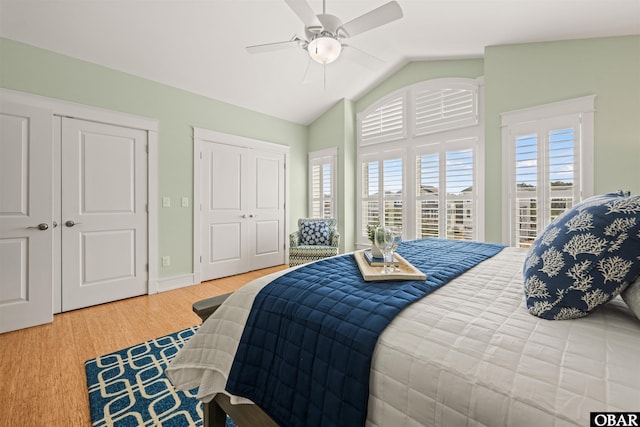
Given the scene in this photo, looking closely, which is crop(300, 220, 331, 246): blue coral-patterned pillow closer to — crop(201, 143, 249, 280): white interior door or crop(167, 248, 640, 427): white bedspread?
crop(201, 143, 249, 280): white interior door

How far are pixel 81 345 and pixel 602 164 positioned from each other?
475 cm

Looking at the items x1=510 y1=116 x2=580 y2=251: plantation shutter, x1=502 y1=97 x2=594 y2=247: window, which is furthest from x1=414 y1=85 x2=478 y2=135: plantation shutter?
x1=510 y1=116 x2=580 y2=251: plantation shutter

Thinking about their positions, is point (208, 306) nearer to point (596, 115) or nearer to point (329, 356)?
point (329, 356)

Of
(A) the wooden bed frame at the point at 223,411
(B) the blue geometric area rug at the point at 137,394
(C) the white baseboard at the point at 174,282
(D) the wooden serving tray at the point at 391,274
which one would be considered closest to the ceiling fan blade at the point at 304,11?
Result: (D) the wooden serving tray at the point at 391,274

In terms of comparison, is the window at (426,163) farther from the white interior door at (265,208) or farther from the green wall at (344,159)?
the white interior door at (265,208)

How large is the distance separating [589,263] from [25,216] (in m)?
3.78

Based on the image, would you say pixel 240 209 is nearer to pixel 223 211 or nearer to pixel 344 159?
pixel 223 211

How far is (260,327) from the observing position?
102cm

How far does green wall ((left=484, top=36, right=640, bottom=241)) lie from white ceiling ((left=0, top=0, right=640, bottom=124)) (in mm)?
120

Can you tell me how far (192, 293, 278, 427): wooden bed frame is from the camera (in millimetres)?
1006

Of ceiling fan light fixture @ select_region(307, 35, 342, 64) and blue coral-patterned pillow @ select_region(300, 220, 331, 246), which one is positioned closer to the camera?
ceiling fan light fixture @ select_region(307, 35, 342, 64)

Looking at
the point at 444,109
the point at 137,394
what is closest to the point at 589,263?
the point at 137,394

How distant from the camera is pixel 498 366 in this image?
2.01ft

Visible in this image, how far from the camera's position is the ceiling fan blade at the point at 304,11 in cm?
193
